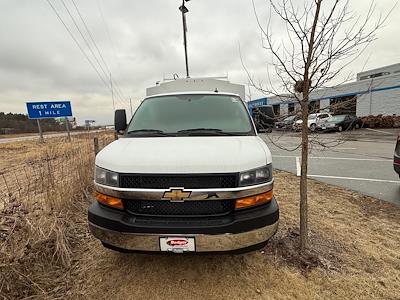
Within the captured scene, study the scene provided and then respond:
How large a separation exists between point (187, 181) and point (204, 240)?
539 mm

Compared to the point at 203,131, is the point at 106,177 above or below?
below

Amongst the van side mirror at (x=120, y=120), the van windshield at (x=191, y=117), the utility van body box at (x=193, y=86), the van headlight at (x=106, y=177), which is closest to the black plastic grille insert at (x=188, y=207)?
the van headlight at (x=106, y=177)

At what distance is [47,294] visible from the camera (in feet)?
8.79

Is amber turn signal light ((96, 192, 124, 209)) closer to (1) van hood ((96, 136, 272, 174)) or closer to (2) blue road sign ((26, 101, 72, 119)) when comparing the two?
(1) van hood ((96, 136, 272, 174))

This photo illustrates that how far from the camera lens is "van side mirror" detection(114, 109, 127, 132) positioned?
4355 mm

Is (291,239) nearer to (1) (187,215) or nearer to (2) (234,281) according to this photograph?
(2) (234,281)

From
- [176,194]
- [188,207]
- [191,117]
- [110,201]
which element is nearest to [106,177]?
[110,201]

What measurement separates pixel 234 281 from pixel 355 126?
2752cm

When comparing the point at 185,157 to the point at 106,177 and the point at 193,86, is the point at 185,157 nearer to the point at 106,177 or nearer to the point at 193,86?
the point at 106,177

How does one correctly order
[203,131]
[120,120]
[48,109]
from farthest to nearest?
1. [48,109]
2. [120,120]
3. [203,131]

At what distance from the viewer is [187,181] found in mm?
2479

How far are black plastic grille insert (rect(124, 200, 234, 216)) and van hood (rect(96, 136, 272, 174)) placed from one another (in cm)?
31

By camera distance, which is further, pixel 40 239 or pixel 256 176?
pixel 40 239

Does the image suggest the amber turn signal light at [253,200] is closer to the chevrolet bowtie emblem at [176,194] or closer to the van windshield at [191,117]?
the chevrolet bowtie emblem at [176,194]
